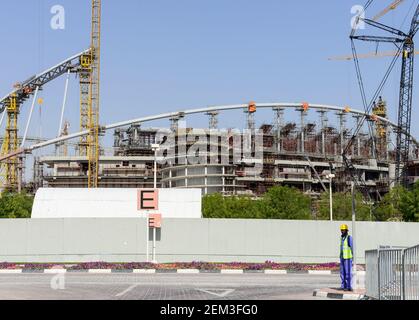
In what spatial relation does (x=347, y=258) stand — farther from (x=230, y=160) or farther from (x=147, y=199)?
(x=230, y=160)

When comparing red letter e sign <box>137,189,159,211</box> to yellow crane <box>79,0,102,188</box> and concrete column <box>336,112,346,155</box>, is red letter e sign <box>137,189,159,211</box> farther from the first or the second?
concrete column <box>336,112,346,155</box>

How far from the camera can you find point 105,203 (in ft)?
149

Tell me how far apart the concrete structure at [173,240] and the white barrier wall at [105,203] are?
169 inches

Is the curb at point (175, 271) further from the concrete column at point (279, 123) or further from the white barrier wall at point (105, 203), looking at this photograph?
the concrete column at point (279, 123)

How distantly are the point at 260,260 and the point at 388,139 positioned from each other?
144 metres

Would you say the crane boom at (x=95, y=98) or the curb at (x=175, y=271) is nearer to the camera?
A: the curb at (x=175, y=271)

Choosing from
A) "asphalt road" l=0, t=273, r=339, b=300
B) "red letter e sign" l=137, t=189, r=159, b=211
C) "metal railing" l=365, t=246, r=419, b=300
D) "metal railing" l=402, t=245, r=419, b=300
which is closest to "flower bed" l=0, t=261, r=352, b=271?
"red letter e sign" l=137, t=189, r=159, b=211

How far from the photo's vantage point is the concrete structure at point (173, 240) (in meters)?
40.6

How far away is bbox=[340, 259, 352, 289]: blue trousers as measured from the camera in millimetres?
20000

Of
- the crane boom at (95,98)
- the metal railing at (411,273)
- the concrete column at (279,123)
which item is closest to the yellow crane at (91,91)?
the crane boom at (95,98)

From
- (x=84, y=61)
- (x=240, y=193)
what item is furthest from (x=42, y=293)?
(x=240, y=193)

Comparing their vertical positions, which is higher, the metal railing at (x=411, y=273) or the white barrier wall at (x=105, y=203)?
the white barrier wall at (x=105, y=203)

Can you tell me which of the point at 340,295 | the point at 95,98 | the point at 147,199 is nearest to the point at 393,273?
the point at 340,295

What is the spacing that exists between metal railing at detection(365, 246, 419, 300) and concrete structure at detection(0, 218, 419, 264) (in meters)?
22.5
